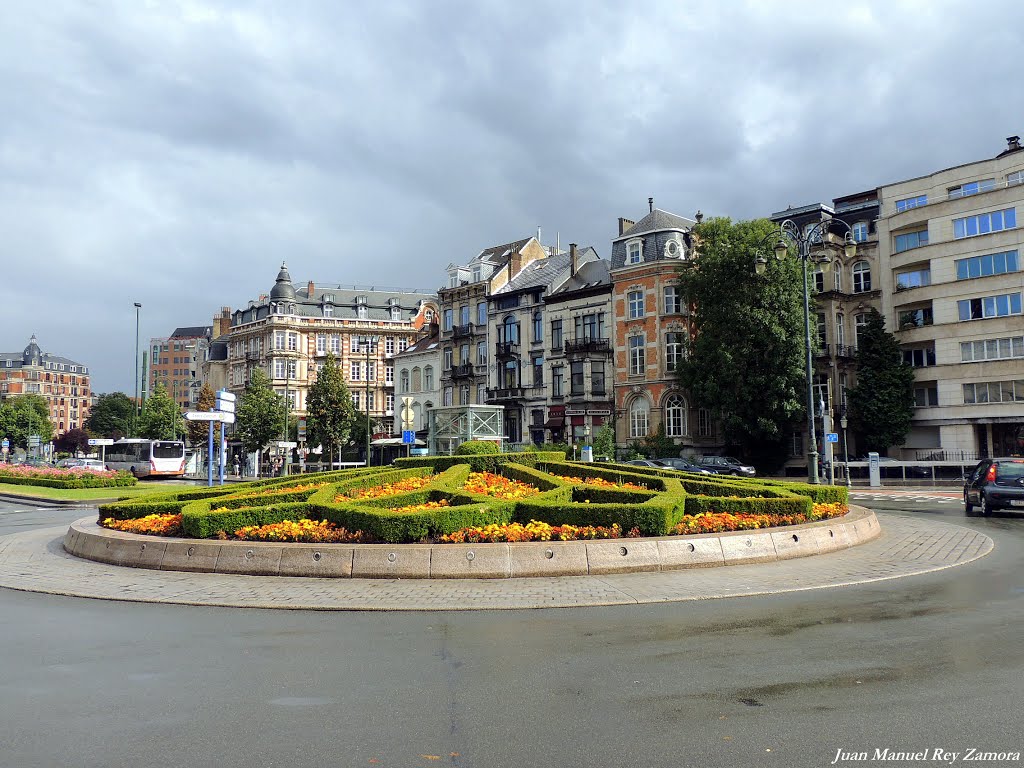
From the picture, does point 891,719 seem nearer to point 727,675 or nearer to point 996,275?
point 727,675

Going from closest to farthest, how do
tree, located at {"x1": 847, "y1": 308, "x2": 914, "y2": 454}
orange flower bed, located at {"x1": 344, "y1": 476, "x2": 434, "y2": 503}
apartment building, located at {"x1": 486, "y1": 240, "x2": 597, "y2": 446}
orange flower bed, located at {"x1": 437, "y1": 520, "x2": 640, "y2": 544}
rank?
orange flower bed, located at {"x1": 437, "y1": 520, "x2": 640, "y2": 544} < orange flower bed, located at {"x1": 344, "y1": 476, "x2": 434, "y2": 503} < tree, located at {"x1": 847, "y1": 308, "x2": 914, "y2": 454} < apartment building, located at {"x1": 486, "y1": 240, "x2": 597, "y2": 446}

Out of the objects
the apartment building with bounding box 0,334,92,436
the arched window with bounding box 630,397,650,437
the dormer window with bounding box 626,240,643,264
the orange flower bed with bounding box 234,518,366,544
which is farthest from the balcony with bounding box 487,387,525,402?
the apartment building with bounding box 0,334,92,436

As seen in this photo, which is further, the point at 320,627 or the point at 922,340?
the point at 922,340

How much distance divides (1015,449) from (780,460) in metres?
12.6

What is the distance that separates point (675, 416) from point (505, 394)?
13.7m

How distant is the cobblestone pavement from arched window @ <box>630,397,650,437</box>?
125 feet

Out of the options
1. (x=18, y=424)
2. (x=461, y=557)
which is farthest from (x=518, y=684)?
(x=18, y=424)

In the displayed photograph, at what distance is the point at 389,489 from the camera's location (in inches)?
680

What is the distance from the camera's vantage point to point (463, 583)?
35.2 ft

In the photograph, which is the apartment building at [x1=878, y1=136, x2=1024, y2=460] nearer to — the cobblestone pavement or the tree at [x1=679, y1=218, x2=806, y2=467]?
the tree at [x1=679, y1=218, x2=806, y2=467]

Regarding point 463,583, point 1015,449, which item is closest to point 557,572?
point 463,583

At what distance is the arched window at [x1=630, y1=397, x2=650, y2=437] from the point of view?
51.5 m

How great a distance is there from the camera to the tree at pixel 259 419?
197 ft

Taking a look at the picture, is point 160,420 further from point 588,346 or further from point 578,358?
point 588,346
